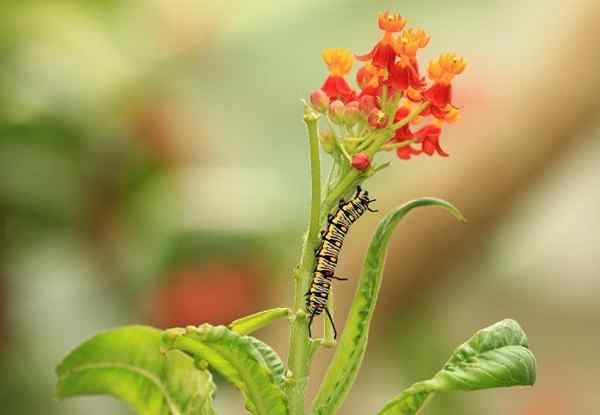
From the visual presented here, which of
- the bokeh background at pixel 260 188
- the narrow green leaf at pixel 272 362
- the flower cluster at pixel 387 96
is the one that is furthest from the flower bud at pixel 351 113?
the bokeh background at pixel 260 188

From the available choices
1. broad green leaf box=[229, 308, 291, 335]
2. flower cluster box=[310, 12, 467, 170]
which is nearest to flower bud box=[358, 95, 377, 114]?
flower cluster box=[310, 12, 467, 170]

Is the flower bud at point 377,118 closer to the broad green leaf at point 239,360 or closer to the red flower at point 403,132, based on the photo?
the red flower at point 403,132

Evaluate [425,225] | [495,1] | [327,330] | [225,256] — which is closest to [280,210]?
[225,256]

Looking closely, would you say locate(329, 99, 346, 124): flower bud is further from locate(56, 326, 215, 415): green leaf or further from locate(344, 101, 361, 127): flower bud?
locate(56, 326, 215, 415): green leaf

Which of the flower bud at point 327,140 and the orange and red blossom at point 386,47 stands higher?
the orange and red blossom at point 386,47

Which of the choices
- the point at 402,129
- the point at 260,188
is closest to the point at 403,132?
the point at 402,129

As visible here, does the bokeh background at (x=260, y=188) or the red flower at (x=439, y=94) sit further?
the bokeh background at (x=260, y=188)

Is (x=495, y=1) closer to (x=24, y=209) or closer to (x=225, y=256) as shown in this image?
(x=225, y=256)
